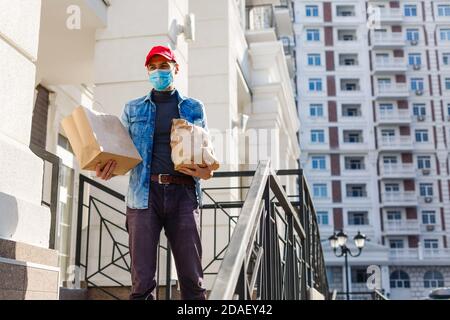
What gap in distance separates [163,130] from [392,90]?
5656cm

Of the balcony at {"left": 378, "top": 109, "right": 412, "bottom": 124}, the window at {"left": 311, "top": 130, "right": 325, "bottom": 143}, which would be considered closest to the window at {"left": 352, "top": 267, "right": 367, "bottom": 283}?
the window at {"left": 311, "top": 130, "right": 325, "bottom": 143}

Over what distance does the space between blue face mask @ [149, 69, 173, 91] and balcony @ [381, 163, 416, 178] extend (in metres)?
53.3

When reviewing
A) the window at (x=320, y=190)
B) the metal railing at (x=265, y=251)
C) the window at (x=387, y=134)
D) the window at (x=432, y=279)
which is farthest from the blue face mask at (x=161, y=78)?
the window at (x=387, y=134)

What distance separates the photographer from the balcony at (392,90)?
57128 millimetres

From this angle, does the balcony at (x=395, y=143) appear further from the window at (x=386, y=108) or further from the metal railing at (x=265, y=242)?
the metal railing at (x=265, y=242)

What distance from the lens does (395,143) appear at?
55.9m

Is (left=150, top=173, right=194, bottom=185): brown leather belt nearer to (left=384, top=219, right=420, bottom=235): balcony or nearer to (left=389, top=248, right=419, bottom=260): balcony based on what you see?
(left=389, top=248, right=419, bottom=260): balcony

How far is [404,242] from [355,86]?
52.5ft

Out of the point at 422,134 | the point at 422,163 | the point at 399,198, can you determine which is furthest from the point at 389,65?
the point at 399,198

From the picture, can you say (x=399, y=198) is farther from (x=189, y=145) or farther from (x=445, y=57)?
(x=189, y=145)

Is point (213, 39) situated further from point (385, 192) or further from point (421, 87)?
point (421, 87)

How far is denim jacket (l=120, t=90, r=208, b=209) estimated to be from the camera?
12.0 ft

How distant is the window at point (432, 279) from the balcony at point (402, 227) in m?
4.07
